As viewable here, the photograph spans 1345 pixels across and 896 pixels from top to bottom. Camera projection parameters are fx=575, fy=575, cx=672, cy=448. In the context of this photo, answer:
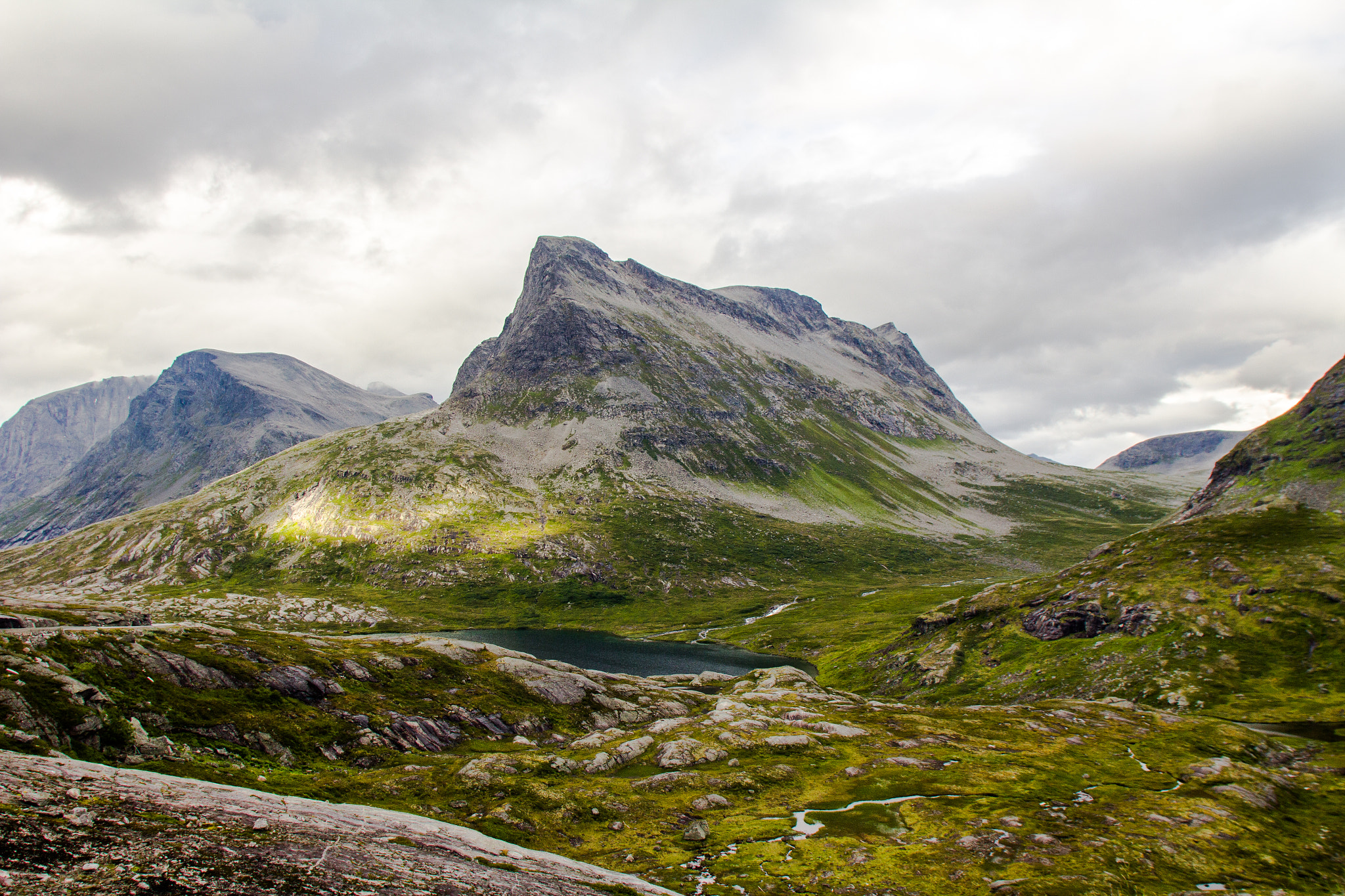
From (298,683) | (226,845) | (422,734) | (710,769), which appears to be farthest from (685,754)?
(226,845)

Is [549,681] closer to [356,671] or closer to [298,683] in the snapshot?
[356,671]

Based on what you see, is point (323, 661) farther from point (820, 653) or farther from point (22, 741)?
point (820, 653)

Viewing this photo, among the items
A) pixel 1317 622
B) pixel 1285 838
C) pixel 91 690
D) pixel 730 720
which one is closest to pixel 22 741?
pixel 91 690

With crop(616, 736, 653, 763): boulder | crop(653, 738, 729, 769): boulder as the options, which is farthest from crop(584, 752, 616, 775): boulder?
crop(653, 738, 729, 769): boulder

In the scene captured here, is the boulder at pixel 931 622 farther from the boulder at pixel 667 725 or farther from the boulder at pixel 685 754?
the boulder at pixel 685 754

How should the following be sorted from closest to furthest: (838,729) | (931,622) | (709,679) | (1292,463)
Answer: (838,729) < (709,679) < (931,622) < (1292,463)

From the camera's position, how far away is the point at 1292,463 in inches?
5394

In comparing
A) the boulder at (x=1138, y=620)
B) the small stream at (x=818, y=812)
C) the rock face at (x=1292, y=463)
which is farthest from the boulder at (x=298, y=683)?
the rock face at (x=1292, y=463)

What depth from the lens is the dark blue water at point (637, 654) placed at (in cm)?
14550

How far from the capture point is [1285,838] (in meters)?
41.7

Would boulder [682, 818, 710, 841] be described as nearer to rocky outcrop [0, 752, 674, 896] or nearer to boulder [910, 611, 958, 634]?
rocky outcrop [0, 752, 674, 896]

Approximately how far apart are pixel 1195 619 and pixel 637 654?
406 feet

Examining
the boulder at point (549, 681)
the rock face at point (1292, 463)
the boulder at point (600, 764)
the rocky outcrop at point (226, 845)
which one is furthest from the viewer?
the rock face at point (1292, 463)

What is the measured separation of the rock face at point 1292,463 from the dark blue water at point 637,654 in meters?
111
